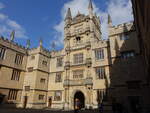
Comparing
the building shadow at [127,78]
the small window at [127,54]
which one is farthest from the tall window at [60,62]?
the small window at [127,54]

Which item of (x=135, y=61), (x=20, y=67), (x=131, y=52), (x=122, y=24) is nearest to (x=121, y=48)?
(x=131, y=52)

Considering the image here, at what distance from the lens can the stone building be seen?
19.2m

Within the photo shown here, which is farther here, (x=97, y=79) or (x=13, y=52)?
(x=13, y=52)

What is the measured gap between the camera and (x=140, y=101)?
1702 centimetres

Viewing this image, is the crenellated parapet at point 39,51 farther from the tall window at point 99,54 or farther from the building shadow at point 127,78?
the building shadow at point 127,78

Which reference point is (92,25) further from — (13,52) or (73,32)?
(13,52)

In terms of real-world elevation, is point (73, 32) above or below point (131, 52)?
above

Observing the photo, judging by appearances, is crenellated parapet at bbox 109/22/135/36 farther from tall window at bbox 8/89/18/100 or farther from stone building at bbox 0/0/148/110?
tall window at bbox 8/89/18/100

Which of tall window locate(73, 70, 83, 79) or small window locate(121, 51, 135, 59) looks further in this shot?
tall window locate(73, 70, 83, 79)

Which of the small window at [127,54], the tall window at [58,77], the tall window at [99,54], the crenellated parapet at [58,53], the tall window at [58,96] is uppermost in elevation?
the crenellated parapet at [58,53]

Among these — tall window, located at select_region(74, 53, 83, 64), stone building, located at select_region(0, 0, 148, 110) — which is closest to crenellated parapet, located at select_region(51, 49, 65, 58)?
stone building, located at select_region(0, 0, 148, 110)

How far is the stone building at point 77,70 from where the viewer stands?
62.8 feet

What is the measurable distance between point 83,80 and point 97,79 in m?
2.88

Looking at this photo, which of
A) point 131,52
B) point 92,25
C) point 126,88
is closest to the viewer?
point 126,88
